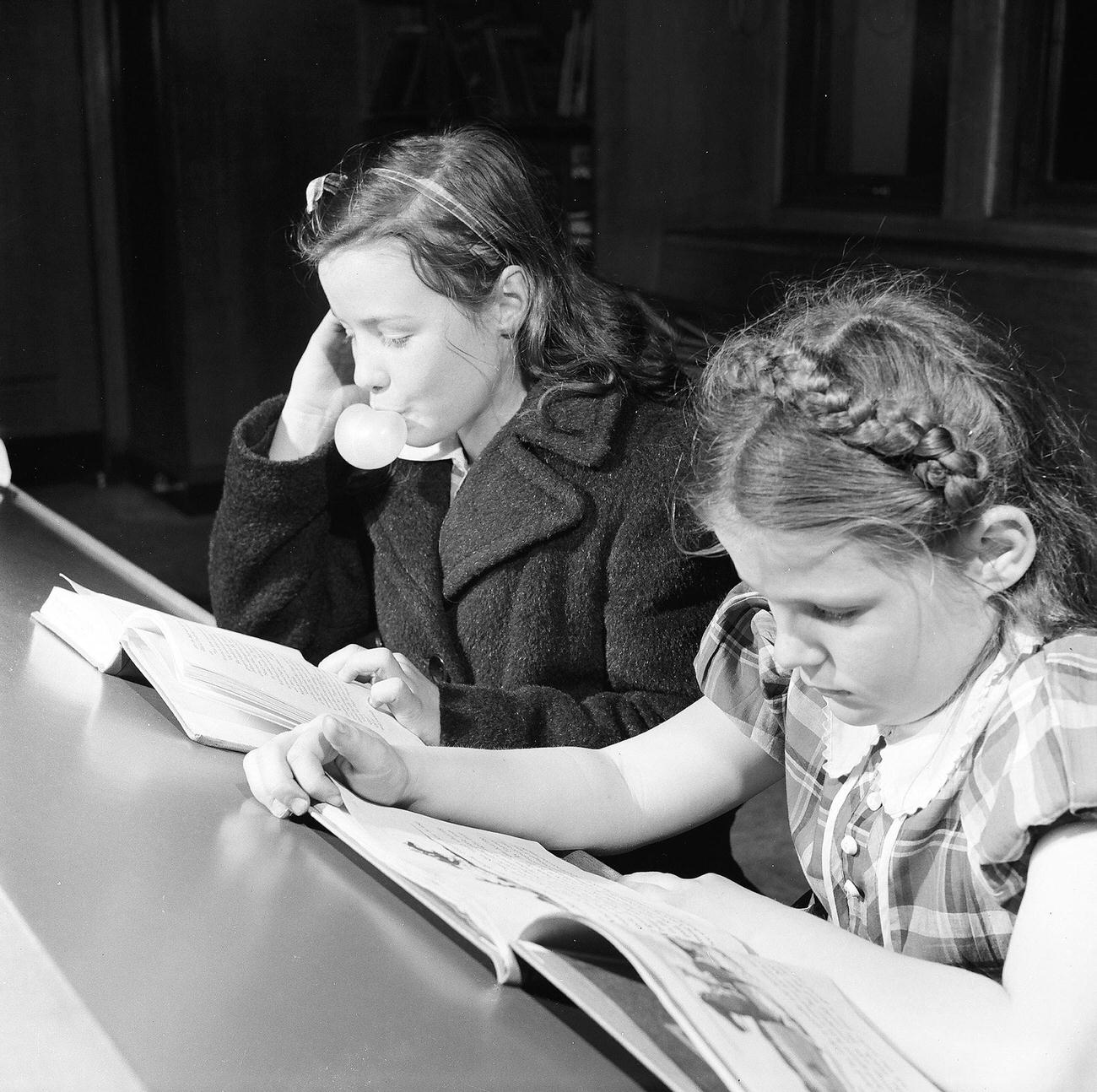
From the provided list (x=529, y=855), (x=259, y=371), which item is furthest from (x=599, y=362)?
(x=259, y=371)

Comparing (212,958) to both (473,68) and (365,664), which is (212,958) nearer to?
(365,664)

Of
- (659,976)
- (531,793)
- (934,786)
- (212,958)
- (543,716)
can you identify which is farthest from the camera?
(543,716)

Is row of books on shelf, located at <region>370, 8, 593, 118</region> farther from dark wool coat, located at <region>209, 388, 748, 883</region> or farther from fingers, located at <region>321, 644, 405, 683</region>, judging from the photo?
fingers, located at <region>321, 644, 405, 683</region>

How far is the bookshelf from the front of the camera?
4.35 m

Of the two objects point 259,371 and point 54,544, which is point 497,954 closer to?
point 54,544

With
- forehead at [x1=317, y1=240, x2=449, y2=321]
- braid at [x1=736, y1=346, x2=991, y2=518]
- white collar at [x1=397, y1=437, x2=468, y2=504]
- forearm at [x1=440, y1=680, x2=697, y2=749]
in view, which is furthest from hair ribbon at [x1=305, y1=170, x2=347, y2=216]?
braid at [x1=736, y1=346, x2=991, y2=518]

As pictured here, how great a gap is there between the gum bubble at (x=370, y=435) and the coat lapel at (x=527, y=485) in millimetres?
100

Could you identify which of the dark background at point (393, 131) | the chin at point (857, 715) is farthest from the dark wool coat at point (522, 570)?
the dark background at point (393, 131)

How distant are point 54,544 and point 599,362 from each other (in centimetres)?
70

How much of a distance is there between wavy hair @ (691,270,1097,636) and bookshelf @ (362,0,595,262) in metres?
3.51

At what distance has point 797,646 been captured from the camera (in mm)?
832

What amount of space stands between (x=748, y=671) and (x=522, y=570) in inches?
14.6

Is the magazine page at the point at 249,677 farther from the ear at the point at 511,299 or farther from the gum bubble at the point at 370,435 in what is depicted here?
the ear at the point at 511,299

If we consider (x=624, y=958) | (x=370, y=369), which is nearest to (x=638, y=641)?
(x=370, y=369)
